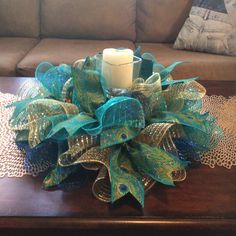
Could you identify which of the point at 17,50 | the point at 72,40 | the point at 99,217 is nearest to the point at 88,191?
the point at 99,217

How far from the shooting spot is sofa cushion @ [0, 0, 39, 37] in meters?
2.17

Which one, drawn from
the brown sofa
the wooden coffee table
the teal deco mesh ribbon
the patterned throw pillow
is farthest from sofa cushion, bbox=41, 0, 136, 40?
the wooden coffee table

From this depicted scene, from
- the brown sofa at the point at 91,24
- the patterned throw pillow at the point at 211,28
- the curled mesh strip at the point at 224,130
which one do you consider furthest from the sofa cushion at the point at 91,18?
the curled mesh strip at the point at 224,130

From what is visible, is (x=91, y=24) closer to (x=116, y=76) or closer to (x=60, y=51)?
(x=60, y=51)

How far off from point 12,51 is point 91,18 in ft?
1.91

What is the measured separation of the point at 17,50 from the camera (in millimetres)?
1953

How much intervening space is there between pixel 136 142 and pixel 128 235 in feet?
0.65

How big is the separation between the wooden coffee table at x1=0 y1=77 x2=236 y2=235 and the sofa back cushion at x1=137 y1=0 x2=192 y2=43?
1665 millimetres

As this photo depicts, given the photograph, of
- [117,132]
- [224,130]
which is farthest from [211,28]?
[117,132]

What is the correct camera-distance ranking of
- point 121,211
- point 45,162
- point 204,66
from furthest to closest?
point 204,66 → point 45,162 → point 121,211

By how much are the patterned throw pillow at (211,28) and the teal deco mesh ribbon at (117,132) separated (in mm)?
1158

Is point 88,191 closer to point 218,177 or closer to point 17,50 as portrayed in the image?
point 218,177

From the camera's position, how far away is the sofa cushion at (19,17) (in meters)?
2.17

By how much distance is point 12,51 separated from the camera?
193 centimetres
